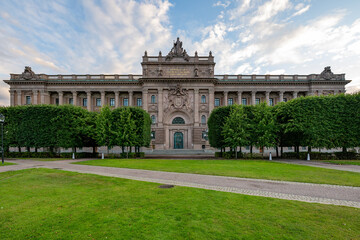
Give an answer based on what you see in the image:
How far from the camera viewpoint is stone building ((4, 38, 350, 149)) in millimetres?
50250

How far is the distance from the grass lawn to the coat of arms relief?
42.0 meters

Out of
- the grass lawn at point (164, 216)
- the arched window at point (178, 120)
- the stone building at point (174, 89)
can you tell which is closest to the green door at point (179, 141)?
the stone building at point (174, 89)

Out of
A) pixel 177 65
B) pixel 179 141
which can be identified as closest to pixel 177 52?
pixel 177 65

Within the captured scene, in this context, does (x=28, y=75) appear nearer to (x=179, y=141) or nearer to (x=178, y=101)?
(x=178, y=101)

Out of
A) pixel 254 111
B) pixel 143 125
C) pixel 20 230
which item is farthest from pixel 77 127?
pixel 254 111

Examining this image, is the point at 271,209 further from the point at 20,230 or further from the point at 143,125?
the point at 143,125

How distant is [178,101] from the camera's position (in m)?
51.1

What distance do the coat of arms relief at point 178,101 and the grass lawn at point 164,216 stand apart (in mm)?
42043

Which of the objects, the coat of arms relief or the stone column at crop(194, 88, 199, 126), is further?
the coat of arms relief

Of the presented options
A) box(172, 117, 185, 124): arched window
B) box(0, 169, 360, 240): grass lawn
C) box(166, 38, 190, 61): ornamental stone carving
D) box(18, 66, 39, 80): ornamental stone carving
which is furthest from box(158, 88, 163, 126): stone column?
box(0, 169, 360, 240): grass lawn

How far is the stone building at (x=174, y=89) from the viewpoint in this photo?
50.2 metres

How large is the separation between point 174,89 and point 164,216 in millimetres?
46161

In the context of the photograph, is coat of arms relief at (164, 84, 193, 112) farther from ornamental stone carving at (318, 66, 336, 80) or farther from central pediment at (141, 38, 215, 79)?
ornamental stone carving at (318, 66, 336, 80)

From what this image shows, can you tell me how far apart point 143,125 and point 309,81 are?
53.9m
